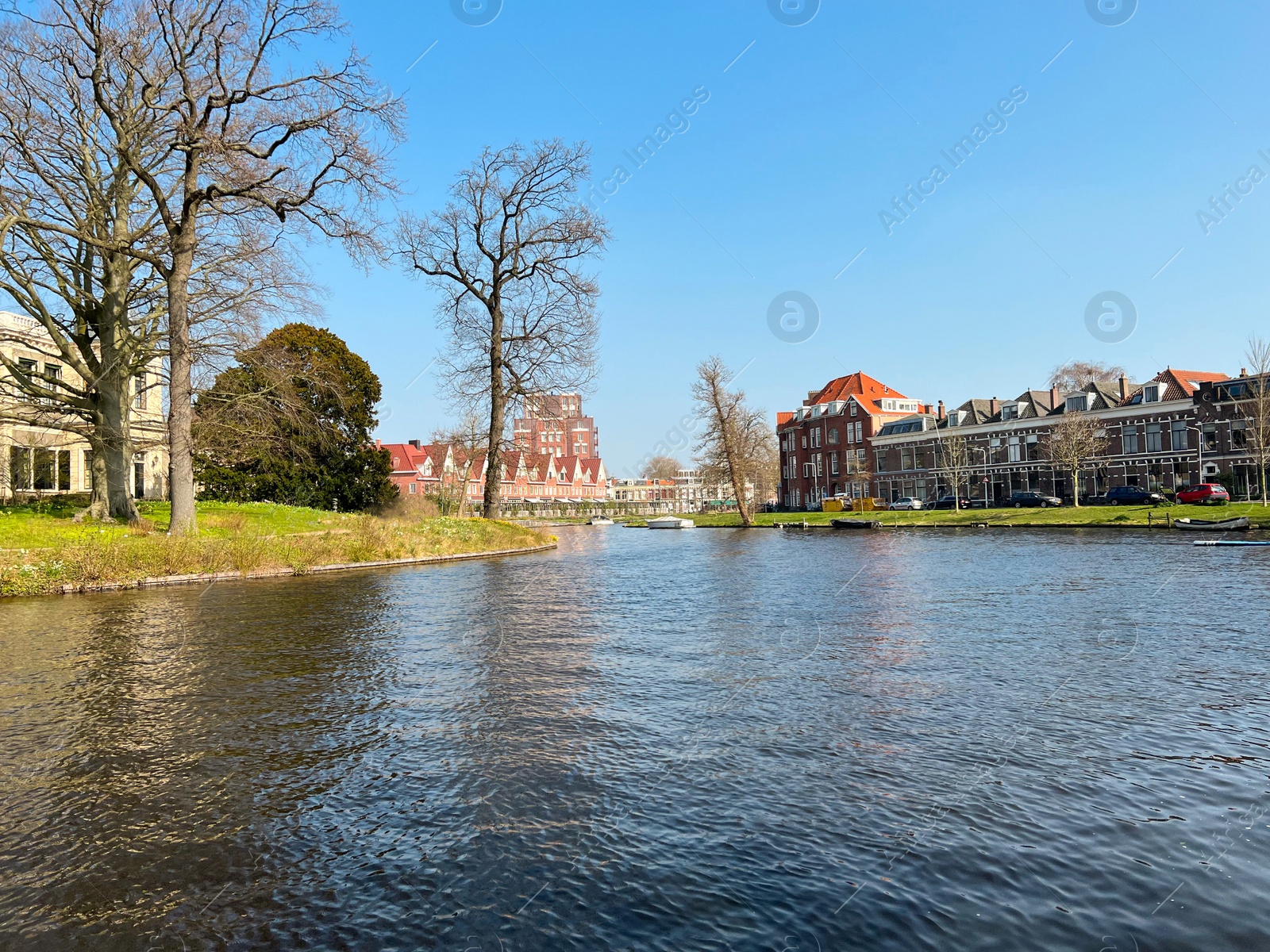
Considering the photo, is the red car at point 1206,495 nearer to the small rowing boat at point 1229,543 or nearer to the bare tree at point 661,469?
the small rowing boat at point 1229,543

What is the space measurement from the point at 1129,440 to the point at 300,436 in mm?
57686

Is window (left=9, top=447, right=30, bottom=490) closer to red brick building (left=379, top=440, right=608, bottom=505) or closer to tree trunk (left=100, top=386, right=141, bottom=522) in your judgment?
tree trunk (left=100, top=386, right=141, bottom=522)

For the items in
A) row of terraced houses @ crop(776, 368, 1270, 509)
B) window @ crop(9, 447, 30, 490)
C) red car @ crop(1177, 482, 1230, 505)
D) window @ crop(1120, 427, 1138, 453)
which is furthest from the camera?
window @ crop(1120, 427, 1138, 453)

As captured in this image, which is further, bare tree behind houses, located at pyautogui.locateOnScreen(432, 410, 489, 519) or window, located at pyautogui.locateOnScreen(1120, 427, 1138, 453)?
window, located at pyautogui.locateOnScreen(1120, 427, 1138, 453)

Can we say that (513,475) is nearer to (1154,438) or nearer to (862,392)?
(862,392)

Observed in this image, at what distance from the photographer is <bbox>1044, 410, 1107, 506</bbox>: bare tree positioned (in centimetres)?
5560

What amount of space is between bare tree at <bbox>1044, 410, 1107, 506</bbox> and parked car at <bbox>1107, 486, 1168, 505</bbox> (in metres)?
2.31

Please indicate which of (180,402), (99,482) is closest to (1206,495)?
(180,402)

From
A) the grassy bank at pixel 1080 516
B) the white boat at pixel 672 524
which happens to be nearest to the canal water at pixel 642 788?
the grassy bank at pixel 1080 516

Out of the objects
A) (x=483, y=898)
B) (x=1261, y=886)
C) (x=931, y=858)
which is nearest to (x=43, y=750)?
(x=483, y=898)

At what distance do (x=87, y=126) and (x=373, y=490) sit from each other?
2205cm

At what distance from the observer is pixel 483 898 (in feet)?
12.8

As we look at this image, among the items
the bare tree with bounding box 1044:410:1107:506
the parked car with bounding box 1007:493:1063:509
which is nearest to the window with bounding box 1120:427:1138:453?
the bare tree with bounding box 1044:410:1107:506

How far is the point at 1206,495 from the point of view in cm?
4959
